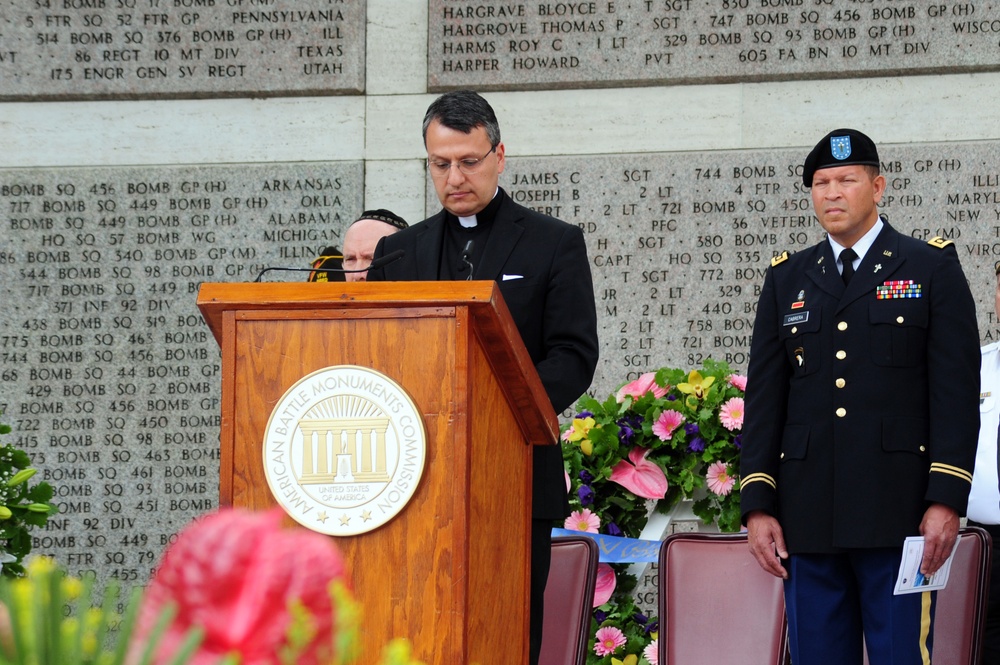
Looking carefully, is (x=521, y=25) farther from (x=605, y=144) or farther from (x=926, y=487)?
(x=926, y=487)

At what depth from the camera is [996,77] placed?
567 cm

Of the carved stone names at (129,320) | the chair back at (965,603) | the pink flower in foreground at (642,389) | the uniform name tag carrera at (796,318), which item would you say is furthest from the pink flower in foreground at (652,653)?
the carved stone names at (129,320)

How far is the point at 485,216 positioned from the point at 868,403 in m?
1.01

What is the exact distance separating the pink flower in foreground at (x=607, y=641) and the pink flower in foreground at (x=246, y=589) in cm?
404

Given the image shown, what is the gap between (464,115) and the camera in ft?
9.43

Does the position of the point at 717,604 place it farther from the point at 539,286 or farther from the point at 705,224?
the point at 705,224

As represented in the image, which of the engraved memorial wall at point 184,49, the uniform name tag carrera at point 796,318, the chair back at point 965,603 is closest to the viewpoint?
the uniform name tag carrera at point 796,318

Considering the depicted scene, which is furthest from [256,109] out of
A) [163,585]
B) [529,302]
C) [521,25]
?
[163,585]

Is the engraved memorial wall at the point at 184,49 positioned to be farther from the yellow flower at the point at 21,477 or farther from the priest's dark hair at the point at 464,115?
the priest's dark hair at the point at 464,115

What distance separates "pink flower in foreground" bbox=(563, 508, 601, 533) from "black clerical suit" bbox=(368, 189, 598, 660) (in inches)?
61.2

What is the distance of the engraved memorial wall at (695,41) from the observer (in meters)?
5.74

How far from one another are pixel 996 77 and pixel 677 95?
1.35 meters

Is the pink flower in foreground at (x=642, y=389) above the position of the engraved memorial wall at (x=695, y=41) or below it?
below

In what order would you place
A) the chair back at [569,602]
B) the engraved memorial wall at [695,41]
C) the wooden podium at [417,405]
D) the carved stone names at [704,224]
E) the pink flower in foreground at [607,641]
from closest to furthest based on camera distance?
the wooden podium at [417,405] < the chair back at [569,602] < the pink flower in foreground at [607,641] < the carved stone names at [704,224] < the engraved memorial wall at [695,41]
